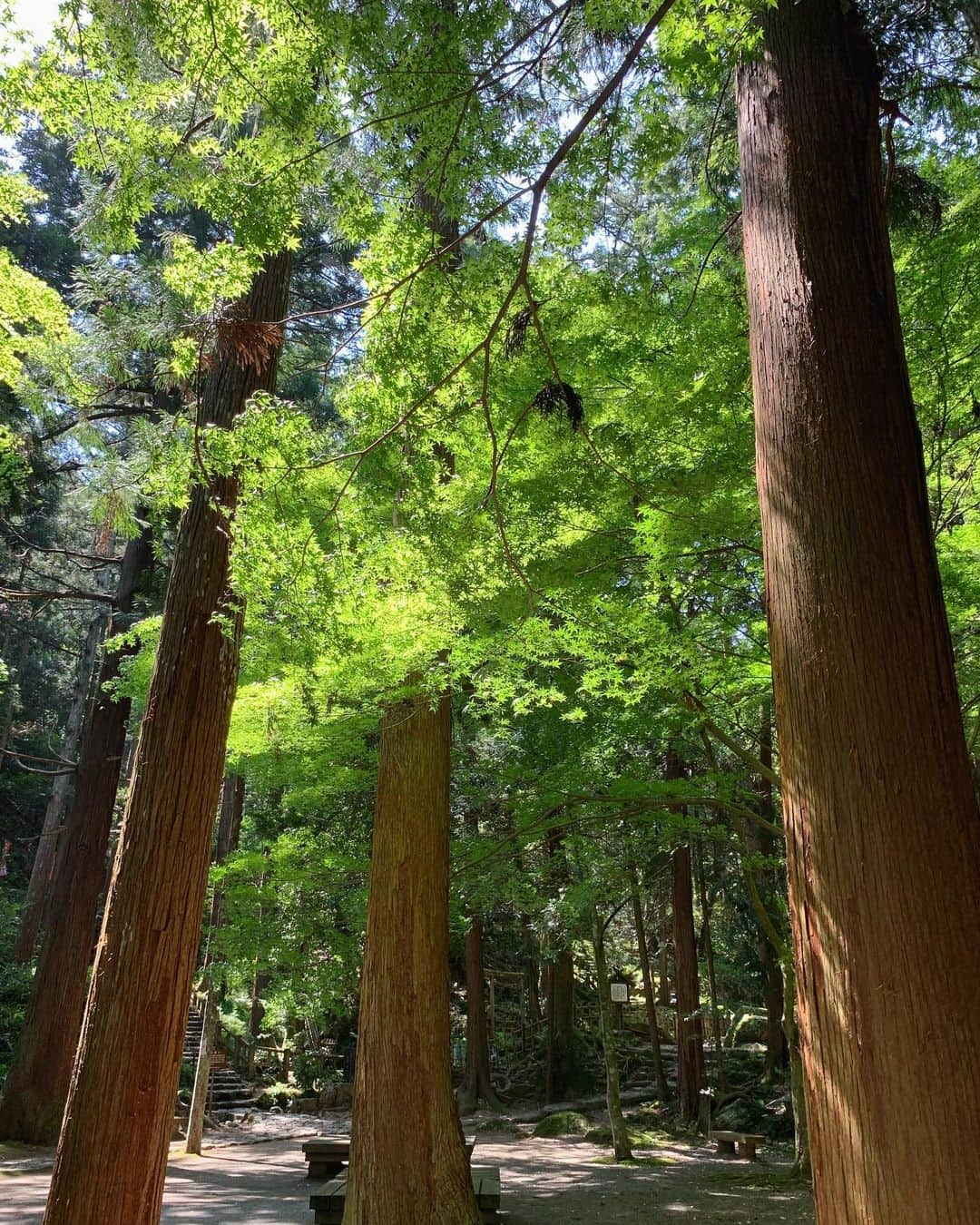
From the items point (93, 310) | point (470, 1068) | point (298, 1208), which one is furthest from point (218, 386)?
point (470, 1068)

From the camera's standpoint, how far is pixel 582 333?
6387 mm

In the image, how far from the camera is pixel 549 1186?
10.3 meters

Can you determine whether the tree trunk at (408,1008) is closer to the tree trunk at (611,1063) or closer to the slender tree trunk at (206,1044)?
the slender tree trunk at (206,1044)

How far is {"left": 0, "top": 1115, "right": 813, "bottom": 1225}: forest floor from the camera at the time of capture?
8.38m

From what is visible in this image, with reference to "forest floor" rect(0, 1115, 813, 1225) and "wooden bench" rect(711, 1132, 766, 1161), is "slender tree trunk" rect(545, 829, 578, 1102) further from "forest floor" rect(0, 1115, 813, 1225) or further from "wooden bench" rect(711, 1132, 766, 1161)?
"wooden bench" rect(711, 1132, 766, 1161)

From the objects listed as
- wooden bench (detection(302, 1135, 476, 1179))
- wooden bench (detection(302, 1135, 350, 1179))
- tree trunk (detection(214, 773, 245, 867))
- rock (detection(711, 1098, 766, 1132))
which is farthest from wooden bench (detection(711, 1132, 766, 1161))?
tree trunk (detection(214, 773, 245, 867))

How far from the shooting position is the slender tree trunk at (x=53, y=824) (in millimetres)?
21781

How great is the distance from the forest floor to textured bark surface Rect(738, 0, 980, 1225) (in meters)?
7.51

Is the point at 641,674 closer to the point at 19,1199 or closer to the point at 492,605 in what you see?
the point at 492,605

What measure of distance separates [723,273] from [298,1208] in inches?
392

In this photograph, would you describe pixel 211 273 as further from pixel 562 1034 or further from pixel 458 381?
pixel 562 1034

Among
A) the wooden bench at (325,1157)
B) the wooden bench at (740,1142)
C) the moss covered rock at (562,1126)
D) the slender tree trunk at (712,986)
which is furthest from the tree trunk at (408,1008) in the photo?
the moss covered rock at (562,1126)

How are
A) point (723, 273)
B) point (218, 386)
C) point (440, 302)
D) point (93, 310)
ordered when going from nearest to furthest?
point (440, 302) → point (218, 386) → point (723, 273) → point (93, 310)

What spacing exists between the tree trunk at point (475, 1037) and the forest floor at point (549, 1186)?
3246 mm
